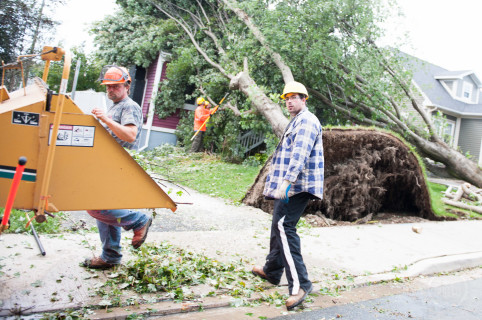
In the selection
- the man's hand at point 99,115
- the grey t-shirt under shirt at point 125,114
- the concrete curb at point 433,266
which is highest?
the grey t-shirt under shirt at point 125,114

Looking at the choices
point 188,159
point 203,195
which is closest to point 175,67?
point 188,159

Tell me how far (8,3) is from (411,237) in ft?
33.1

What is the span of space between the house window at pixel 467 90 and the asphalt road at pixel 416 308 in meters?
25.5

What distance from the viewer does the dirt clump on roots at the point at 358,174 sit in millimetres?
7836

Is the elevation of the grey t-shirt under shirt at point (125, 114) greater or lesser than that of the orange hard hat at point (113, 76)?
lesser

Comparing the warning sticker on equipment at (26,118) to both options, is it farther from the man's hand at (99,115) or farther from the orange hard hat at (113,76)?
the orange hard hat at (113,76)

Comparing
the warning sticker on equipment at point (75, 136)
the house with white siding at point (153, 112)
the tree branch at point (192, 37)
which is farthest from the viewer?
the house with white siding at point (153, 112)

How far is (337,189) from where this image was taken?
792 cm

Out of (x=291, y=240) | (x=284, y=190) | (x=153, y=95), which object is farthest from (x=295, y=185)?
(x=153, y=95)

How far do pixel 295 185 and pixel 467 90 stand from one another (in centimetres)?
2758

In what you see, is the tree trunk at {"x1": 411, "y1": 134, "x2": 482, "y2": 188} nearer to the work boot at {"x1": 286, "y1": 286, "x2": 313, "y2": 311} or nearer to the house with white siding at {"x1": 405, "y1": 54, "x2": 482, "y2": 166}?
the work boot at {"x1": 286, "y1": 286, "x2": 313, "y2": 311}

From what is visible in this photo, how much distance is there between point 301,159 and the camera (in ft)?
12.7

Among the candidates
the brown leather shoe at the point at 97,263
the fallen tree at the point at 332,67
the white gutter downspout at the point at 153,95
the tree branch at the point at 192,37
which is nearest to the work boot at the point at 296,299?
the brown leather shoe at the point at 97,263

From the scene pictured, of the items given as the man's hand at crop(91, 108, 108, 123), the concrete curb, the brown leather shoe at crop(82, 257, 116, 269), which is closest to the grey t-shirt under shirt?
the man's hand at crop(91, 108, 108, 123)
